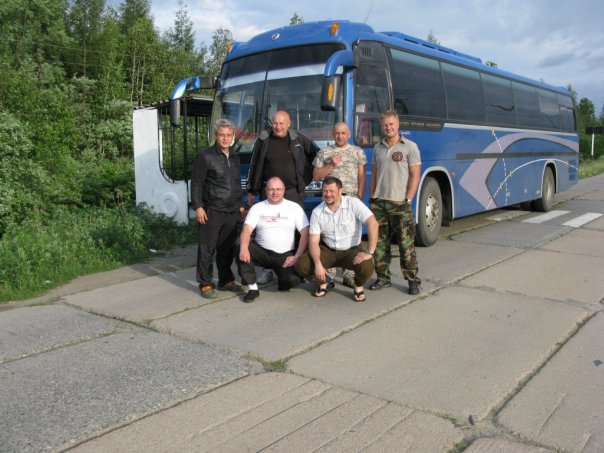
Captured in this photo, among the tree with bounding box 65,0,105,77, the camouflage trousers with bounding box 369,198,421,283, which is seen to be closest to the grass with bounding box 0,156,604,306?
the camouflage trousers with bounding box 369,198,421,283

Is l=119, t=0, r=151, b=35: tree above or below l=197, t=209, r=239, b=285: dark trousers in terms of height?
above

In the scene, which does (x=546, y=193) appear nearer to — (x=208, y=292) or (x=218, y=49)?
(x=208, y=292)

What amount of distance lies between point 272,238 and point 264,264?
0.29 metres

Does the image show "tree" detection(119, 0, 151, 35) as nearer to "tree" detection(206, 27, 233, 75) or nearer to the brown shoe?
"tree" detection(206, 27, 233, 75)

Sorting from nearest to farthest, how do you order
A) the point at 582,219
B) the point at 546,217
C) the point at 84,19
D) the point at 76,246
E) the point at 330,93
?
the point at 330,93 < the point at 76,246 < the point at 582,219 < the point at 546,217 < the point at 84,19

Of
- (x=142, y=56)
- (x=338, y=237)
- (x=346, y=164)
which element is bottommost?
(x=338, y=237)

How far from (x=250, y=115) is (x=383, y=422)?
18.1 feet

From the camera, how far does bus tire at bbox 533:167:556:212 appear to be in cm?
1385

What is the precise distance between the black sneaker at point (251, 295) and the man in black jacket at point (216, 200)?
37cm

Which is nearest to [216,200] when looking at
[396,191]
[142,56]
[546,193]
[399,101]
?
[396,191]

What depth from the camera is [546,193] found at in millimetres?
13984

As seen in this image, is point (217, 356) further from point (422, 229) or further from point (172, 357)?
point (422, 229)

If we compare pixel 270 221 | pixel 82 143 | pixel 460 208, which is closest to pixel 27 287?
pixel 270 221

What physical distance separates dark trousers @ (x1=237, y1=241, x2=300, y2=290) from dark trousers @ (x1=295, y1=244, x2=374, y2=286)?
0.22m
